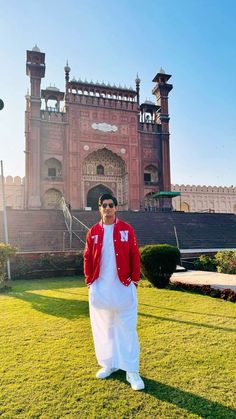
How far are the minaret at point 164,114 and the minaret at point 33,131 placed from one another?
411 inches

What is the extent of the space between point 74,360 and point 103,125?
80.5ft

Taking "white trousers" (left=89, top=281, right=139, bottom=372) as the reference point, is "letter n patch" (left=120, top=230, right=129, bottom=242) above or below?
above

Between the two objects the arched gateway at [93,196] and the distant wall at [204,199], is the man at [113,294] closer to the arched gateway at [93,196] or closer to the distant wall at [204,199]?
the arched gateway at [93,196]

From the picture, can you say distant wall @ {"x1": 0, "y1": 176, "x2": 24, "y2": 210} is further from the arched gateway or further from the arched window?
the arched window

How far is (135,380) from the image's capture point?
8.00 feet

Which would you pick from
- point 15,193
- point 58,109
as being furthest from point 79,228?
point 15,193

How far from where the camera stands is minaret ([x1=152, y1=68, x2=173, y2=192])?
89.2ft

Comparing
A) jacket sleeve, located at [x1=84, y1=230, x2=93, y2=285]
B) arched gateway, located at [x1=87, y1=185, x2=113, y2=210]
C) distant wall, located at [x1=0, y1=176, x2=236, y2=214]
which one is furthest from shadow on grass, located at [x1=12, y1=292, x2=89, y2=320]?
distant wall, located at [x1=0, y1=176, x2=236, y2=214]

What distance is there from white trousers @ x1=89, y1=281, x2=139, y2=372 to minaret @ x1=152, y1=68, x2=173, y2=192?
24.9 meters

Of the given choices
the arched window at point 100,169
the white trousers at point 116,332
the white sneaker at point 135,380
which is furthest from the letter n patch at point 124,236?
the arched window at point 100,169

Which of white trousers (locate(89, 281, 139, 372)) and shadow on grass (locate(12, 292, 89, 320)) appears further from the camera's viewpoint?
shadow on grass (locate(12, 292, 89, 320))

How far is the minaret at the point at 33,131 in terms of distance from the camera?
76.7ft

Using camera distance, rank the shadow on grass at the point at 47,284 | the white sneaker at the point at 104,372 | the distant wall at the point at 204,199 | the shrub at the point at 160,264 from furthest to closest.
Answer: the distant wall at the point at 204,199, the shadow on grass at the point at 47,284, the shrub at the point at 160,264, the white sneaker at the point at 104,372

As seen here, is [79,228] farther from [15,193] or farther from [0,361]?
[15,193]
